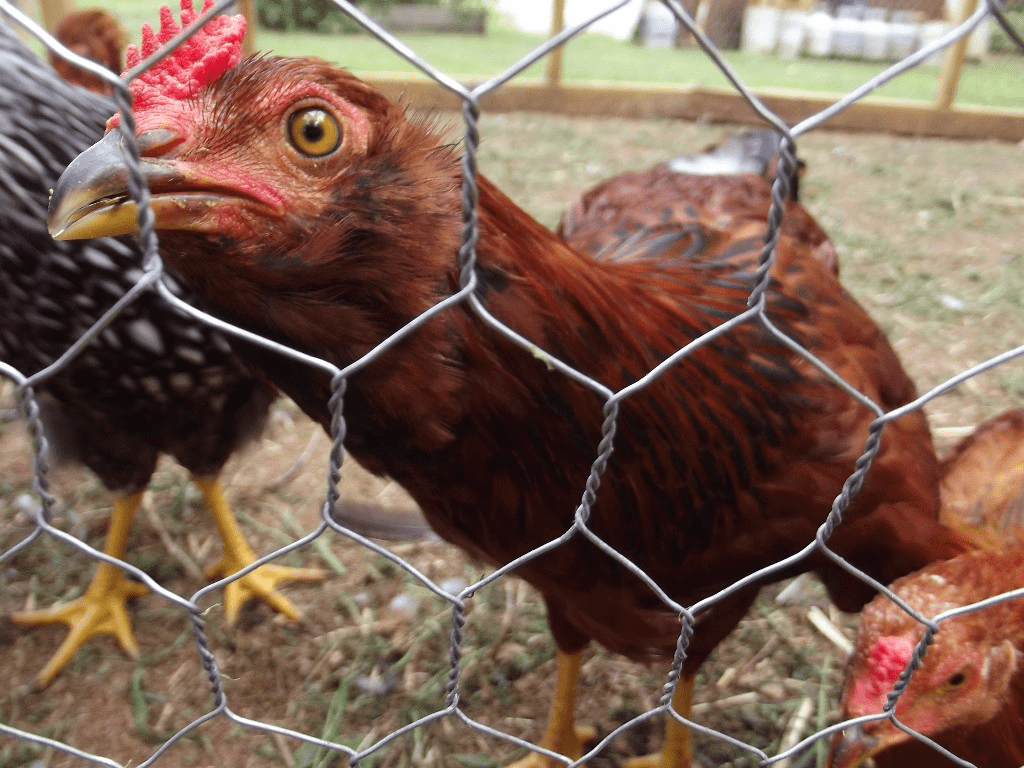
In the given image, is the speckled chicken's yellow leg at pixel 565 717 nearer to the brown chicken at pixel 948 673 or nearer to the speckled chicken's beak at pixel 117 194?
the brown chicken at pixel 948 673

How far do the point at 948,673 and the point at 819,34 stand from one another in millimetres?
4832

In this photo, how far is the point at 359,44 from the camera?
689cm

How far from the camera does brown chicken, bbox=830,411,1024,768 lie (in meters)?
1.05

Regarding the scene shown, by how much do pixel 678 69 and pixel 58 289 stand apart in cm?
583

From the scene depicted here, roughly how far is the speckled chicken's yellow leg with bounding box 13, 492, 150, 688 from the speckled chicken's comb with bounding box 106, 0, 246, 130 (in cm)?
118

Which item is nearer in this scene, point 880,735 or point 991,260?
point 880,735

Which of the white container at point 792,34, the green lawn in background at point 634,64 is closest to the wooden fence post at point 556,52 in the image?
the green lawn in background at point 634,64

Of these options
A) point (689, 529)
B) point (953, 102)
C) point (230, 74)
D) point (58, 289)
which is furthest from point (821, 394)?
point (953, 102)

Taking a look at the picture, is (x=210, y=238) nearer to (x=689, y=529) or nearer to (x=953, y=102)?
(x=689, y=529)

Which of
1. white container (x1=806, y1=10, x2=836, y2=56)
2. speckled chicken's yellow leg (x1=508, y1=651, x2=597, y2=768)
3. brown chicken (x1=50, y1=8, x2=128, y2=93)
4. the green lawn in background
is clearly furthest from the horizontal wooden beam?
speckled chicken's yellow leg (x1=508, y1=651, x2=597, y2=768)

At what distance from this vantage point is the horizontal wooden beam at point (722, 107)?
477cm

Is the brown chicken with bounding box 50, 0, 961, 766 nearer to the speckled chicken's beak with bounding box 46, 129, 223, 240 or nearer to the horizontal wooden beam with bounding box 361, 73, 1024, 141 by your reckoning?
the speckled chicken's beak with bounding box 46, 129, 223, 240

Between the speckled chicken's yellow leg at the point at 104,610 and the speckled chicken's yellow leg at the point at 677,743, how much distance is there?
112 cm

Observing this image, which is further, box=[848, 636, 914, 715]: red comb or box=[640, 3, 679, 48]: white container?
box=[640, 3, 679, 48]: white container
